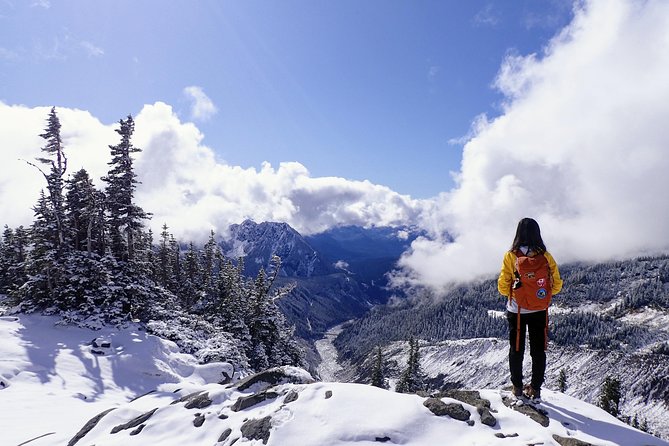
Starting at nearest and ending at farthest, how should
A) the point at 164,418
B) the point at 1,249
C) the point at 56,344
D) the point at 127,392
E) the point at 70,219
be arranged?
the point at 164,418
the point at 127,392
the point at 56,344
the point at 70,219
the point at 1,249

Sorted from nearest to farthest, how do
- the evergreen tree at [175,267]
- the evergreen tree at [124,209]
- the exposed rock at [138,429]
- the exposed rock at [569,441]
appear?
the exposed rock at [569,441] < the exposed rock at [138,429] < the evergreen tree at [124,209] < the evergreen tree at [175,267]

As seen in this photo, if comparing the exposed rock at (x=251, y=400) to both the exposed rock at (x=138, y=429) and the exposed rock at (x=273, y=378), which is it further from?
the exposed rock at (x=138, y=429)

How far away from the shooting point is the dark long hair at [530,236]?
27.0 ft

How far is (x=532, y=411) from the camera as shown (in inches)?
313

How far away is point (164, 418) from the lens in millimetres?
9430

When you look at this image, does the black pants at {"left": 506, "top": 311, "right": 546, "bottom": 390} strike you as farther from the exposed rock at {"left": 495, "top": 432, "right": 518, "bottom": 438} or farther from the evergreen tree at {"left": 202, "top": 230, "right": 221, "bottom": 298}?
the evergreen tree at {"left": 202, "top": 230, "right": 221, "bottom": 298}

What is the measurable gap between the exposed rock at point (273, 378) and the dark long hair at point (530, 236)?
25.2 ft

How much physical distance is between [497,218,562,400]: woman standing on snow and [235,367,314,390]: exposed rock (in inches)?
249

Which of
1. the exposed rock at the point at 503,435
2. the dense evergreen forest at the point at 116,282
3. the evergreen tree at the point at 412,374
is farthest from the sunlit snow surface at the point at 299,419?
the evergreen tree at the point at 412,374

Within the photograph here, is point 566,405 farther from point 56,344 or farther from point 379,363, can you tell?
point 379,363

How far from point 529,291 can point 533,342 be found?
57.3 inches

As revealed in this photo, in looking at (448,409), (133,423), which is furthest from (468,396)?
(133,423)

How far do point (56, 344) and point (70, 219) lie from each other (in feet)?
45.8

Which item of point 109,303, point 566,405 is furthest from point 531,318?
point 109,303
